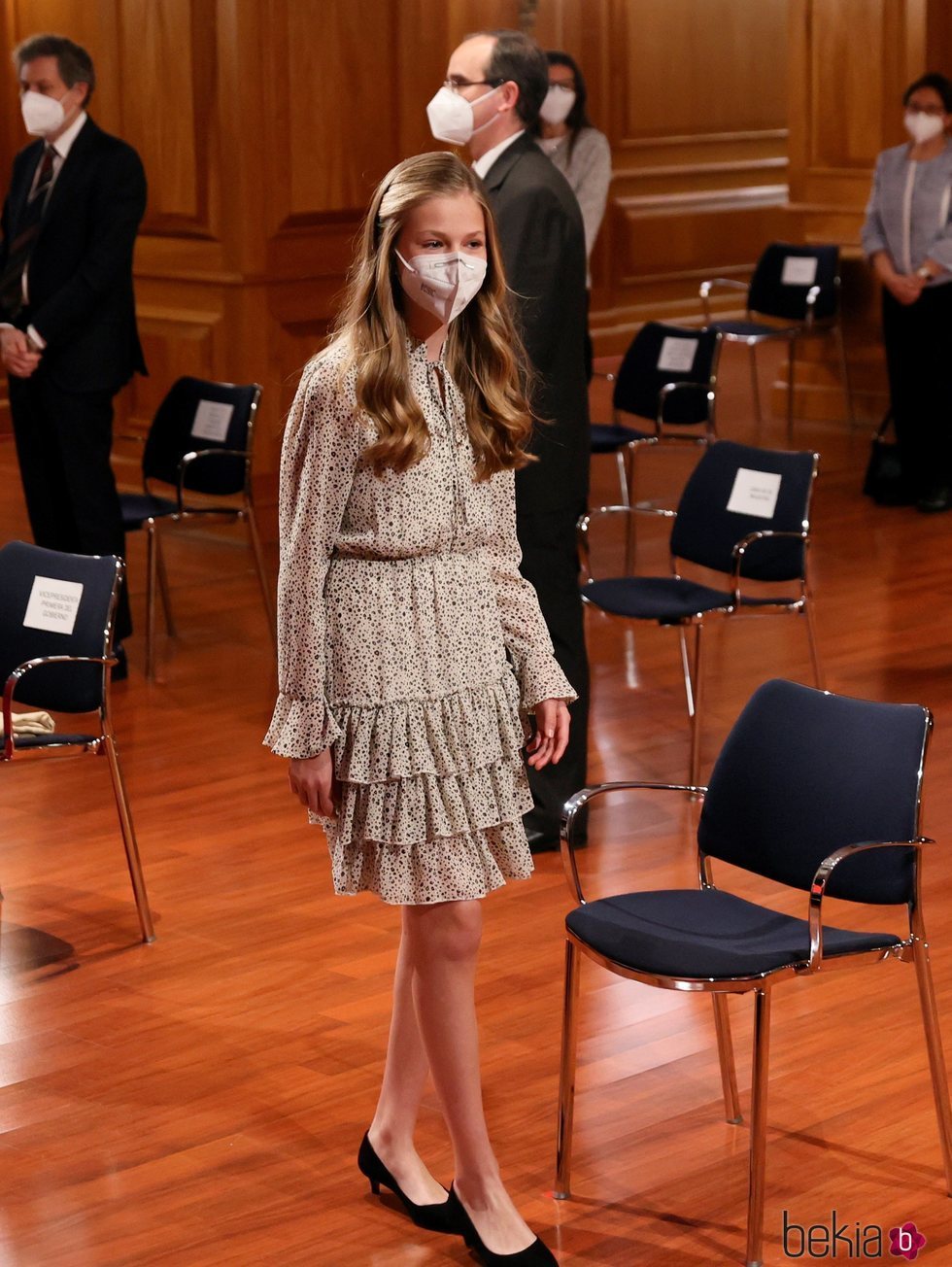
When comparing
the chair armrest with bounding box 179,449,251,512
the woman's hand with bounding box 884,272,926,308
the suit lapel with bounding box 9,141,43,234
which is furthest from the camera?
the woman's hand with bounding box 884,272,926,308

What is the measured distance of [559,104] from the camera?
8812mm

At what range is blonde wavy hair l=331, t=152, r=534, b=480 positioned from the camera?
2734 millimetres

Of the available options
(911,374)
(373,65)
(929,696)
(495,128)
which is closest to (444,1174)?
(495,128)

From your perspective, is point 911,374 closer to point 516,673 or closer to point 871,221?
point 871,221

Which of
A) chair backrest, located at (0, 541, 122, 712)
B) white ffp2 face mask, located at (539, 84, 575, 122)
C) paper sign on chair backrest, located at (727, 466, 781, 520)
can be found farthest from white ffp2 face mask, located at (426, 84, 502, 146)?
white ffp2 face mask, located at (539, 84, 575, 122)

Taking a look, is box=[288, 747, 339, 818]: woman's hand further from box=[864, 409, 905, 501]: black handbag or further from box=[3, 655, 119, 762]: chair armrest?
box=[864, 409, 905, 501]: black handbag

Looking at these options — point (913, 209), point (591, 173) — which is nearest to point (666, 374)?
point (591, 173)

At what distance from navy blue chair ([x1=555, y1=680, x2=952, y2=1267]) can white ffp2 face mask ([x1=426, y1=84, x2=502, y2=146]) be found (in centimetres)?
172

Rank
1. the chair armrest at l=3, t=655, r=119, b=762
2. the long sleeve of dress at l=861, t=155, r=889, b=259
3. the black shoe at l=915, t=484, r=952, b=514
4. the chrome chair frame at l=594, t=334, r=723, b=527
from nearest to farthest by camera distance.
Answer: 1. the chair armrest at l=3, t=655, r=119, b=762
2. the chrome chair frame at l=594, t=334, r=723, b=527
3. the black shoe at l=915, t=484, r=952, b=514
4. the long sleeve of dress at l=861, t=155, r=889, b=259

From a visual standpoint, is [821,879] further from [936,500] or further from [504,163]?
[936,500]

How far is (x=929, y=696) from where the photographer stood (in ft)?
19.8

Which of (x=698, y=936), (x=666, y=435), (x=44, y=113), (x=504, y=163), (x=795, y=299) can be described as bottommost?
(x=698, y=936)

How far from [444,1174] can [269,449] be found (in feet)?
17.2

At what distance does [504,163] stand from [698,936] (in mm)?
2069
